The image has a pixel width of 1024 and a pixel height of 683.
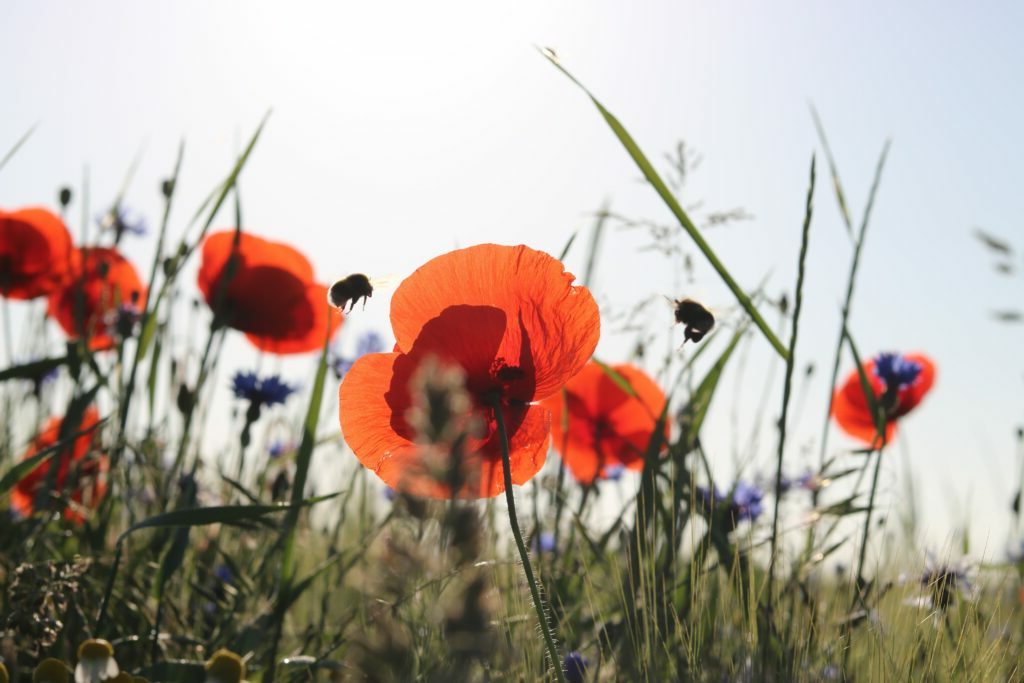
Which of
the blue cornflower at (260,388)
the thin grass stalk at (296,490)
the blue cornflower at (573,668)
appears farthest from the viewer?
the blue cornflower at (260,388)

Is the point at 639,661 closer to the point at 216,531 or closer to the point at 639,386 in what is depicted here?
the point at 639,386

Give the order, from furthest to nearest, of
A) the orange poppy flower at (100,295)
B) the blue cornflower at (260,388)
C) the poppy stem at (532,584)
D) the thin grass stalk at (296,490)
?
the orange poppy flower at (100,295) → the blue cornflower at (260,388) → the thin grass stalk at (296,490) → the poppy stem at (532,584)

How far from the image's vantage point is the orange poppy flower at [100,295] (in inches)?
73.2

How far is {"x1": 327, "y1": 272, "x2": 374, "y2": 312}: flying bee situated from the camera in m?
0.74

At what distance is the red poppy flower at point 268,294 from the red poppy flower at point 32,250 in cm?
40

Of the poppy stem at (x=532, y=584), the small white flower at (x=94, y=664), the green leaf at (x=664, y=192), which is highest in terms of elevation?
the green leaf at (x=664, y=192)

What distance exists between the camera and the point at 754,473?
60.4 inches

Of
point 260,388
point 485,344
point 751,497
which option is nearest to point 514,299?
point 485,344

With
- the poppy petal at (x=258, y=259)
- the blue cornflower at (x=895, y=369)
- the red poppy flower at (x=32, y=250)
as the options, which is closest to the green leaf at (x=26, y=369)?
the poppy petal at (x=258, y=259)

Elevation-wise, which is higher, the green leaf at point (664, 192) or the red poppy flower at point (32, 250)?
the red poppy flower at point (32, 250)

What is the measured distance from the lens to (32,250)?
1.92 metres

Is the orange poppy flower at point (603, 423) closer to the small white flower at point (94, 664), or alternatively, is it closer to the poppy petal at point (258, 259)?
the poppy petal at point (258, 259)

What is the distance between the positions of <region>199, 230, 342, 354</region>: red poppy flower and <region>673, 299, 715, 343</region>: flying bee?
2.62ft

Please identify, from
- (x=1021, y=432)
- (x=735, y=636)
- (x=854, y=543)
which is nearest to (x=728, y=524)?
(x=854, y=543)
